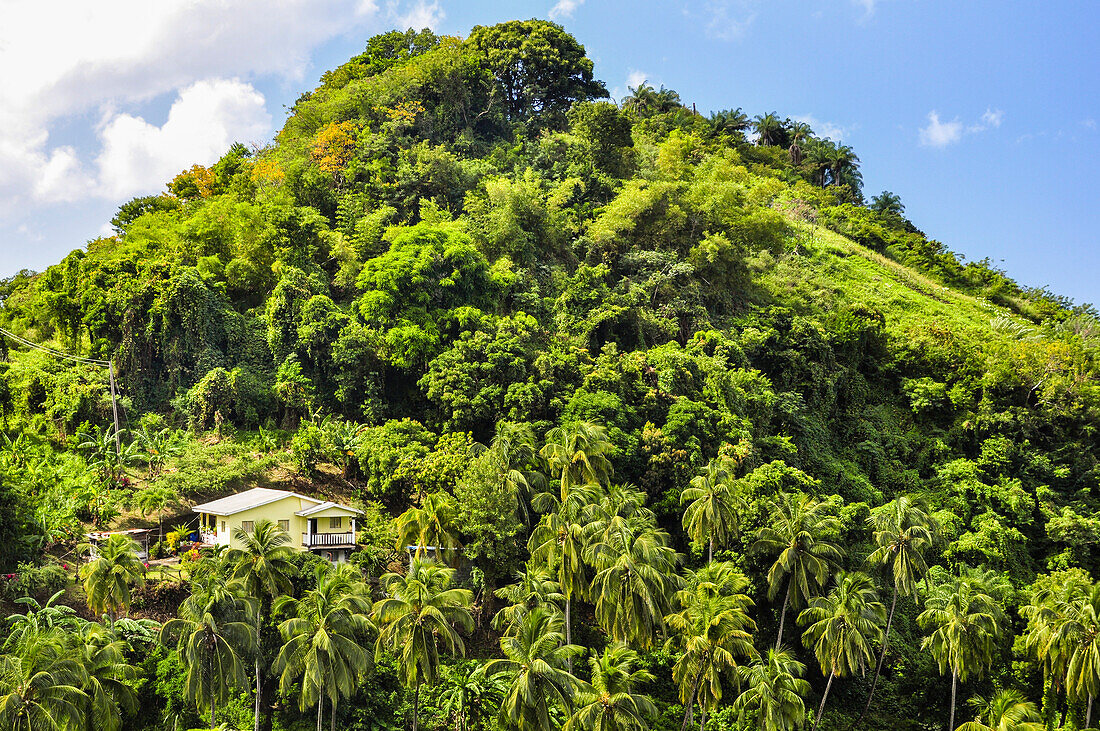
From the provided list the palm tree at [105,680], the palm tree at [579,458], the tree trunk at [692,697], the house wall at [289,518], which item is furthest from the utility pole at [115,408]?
the tree trunk at [692,697]

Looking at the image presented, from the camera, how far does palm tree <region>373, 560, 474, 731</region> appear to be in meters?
34.8

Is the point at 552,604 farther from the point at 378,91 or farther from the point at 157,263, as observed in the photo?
the point at 378,91

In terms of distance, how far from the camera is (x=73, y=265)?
5425 cm

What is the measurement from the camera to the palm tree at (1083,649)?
41.5 meters

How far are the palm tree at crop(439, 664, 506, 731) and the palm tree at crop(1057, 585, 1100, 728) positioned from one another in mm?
27526

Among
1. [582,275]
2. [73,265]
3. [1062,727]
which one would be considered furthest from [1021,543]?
[73,265]

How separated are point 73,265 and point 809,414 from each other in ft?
162

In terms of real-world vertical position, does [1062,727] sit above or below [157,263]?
below

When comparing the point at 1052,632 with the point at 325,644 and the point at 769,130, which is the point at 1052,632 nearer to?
the point at 325,644

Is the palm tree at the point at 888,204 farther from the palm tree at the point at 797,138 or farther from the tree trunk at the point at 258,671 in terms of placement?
the tree trunk at the point at 258,671

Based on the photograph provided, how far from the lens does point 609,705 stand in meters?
34.1

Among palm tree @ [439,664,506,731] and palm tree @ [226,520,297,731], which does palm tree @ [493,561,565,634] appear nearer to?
palm tree @ [439,664,506,731]

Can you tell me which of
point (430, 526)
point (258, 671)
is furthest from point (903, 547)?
point (258, 671)

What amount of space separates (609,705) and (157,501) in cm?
2492
